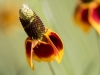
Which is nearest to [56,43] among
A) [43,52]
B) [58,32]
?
[43,52]

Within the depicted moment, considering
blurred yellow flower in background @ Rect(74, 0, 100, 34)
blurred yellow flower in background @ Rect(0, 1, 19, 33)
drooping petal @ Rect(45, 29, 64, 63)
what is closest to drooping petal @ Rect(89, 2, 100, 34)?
blurred yellow flower in background @ Rect(74, 0, 100, 34)

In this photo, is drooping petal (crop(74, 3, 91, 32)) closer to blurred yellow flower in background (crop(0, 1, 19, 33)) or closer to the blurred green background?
the blurred green background

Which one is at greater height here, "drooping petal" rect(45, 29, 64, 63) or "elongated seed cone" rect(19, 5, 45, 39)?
"elongated seed cone" rect(19, 5, 45, 39)

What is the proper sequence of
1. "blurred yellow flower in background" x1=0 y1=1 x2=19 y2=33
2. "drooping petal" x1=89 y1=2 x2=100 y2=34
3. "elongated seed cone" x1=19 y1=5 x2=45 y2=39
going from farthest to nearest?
"blurred yellow flower in background" x1=0 y1=1 x2=19 y2=33, "drooping petal" x1=89 y1=2 x2=100 y2=34, "elongated seed cone" x1=19 y1=5 x2=45 y2=39

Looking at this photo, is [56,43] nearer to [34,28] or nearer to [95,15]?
[34,28]

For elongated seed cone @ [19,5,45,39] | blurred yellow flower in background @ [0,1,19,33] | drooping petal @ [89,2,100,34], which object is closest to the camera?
elongated seed cone @ [19,5,45,39]

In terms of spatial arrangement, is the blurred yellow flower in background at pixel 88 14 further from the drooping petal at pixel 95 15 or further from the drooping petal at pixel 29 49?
the drooping petal at pixel 29 49

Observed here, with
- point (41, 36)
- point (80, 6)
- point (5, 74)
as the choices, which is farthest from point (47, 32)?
point (5, 74)
